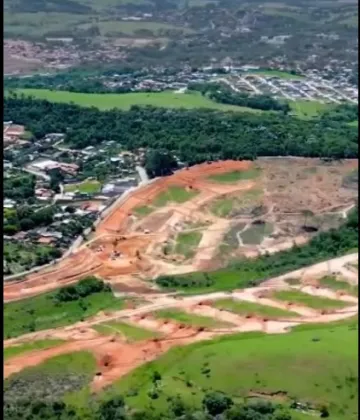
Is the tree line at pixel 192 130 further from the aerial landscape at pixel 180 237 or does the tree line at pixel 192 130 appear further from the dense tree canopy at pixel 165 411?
the dense tree canopy at pixel 165 411

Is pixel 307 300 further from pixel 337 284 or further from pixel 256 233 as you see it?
pixel 256 233

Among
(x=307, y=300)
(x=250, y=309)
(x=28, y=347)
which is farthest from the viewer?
(x=307, y=300)

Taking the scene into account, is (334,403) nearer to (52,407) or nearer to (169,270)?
(52,407)

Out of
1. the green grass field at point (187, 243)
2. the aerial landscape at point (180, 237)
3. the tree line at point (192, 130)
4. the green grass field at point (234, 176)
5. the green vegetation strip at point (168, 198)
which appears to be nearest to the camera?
the aerial landscape at point (180, 237)

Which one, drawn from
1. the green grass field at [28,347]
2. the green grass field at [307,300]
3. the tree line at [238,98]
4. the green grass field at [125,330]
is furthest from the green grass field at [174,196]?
the tree line at [238,98]

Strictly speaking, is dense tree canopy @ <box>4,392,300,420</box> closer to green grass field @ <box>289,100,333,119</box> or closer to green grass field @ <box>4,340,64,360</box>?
green grass field @ <box>4,340,64,360</box>

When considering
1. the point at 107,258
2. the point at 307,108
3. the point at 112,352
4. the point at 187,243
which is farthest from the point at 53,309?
the point at 307,108

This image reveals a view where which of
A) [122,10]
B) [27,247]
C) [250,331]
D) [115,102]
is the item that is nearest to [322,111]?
[115,102]
